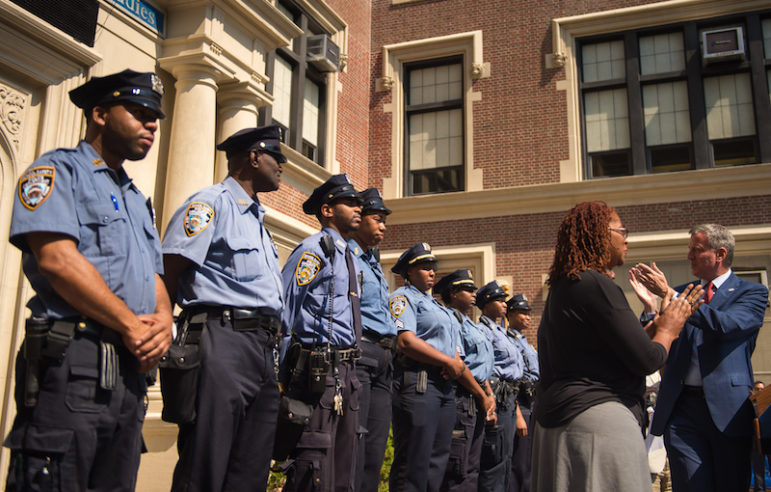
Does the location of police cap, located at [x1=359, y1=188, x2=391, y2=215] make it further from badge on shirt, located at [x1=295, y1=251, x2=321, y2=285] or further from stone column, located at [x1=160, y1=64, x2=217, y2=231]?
stone column, located at [x1=160, y1=64, x2=217, y2=231]

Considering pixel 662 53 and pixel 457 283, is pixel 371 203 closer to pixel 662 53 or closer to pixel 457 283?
pixel 457 283

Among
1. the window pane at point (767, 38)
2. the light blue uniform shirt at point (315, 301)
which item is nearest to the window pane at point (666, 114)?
the window pane at point (767, 38)

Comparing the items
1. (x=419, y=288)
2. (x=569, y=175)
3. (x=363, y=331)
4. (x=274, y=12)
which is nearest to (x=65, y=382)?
(x=363, y=331)

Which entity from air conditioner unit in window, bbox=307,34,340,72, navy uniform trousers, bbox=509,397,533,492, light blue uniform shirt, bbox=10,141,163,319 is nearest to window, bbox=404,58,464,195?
air conditioner unit in window, bbox=307,34,340,72

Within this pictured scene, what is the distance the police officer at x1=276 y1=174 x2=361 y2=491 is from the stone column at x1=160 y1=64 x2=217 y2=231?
3.17 metres

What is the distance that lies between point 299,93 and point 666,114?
265 inches

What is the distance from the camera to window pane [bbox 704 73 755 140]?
40.1 ft

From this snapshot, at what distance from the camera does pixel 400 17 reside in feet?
47.6

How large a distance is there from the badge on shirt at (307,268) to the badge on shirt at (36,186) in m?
1.77

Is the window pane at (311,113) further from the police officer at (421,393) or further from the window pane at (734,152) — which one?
the window pane at (734,152)

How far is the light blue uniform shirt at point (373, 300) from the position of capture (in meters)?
4.72

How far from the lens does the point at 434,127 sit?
14.1 metres

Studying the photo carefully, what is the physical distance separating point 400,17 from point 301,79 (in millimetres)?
3728

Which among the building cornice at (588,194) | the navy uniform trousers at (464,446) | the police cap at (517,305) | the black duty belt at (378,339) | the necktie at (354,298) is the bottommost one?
the navy uniform trousers at (464,446)
